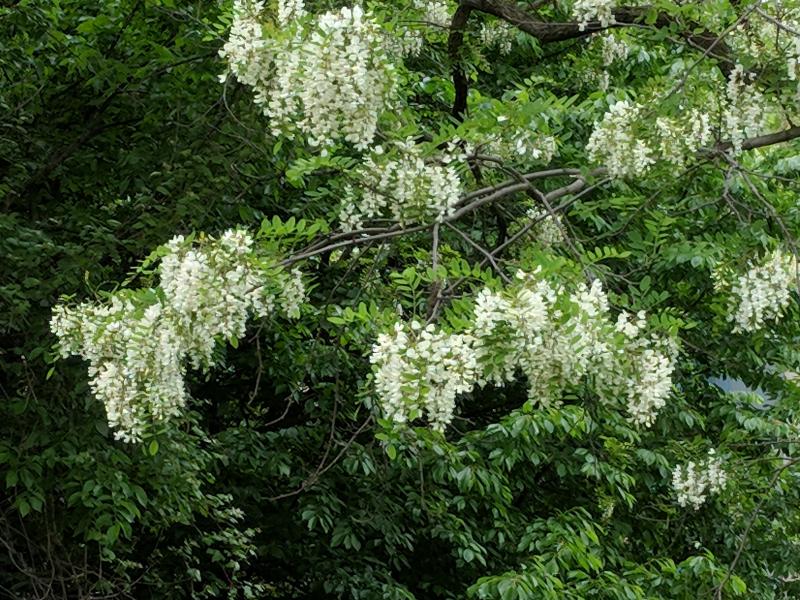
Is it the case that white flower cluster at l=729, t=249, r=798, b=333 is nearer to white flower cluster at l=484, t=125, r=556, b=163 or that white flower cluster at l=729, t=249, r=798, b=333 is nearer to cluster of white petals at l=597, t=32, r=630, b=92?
white flower cluster at l=484, t=125, r=556, b=163

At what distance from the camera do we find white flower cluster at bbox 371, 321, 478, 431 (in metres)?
3.73

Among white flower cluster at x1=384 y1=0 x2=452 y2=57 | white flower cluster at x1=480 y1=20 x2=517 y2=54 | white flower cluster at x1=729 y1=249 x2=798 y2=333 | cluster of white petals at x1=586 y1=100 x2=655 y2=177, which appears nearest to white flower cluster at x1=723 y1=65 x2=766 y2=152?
cluster of white petals at x1=586 y1=100 x2=655 y2=177

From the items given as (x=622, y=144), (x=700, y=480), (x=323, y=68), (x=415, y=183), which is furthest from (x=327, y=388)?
(x=323, y=68)

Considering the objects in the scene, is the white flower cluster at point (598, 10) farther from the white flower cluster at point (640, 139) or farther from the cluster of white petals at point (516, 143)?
the cluster of white petals at point (516, 143)

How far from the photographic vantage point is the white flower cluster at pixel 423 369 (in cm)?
373

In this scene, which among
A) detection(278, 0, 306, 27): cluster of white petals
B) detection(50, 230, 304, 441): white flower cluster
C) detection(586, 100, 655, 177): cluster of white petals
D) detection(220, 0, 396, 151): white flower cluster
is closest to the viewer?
detection(220, 0, 396, 151): white flower cluster

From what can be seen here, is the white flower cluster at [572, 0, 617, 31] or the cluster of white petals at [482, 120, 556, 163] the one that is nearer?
the white flower cluster at [572, 0, 617, 31]

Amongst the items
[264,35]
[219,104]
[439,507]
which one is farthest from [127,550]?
[264,35]

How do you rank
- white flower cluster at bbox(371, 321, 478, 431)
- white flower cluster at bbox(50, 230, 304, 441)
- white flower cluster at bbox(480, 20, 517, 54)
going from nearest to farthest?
white flower cluster at bbox(371, 321, 478, 431) < white flower cluster at bbox(50, 230, 304, 441) < white flower cluster at bbox(480, 20, 517, 54)

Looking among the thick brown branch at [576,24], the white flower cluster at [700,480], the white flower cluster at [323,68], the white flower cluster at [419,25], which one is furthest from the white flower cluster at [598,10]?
the white flower cluster at [700,480]

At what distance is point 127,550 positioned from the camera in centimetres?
656

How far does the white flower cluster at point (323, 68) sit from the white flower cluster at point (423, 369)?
64cm

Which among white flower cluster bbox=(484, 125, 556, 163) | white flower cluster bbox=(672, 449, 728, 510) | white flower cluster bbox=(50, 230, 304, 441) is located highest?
white flower cluster bbox=(484, 125, 556, 163)

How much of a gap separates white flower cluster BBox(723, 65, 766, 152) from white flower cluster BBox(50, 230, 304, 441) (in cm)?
163
